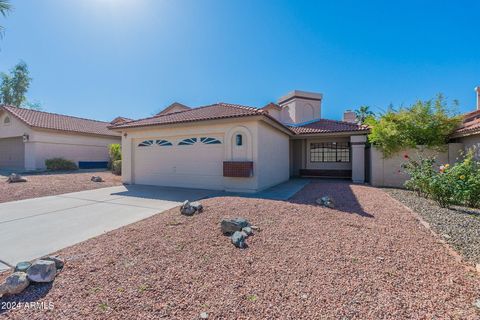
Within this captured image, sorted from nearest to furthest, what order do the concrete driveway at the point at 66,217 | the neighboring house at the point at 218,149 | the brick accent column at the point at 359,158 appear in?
1. the concrete driveway at the point at 66,217
2. the neighboring house at the point at 218,149
3. the brick accent column at the point at 359,158

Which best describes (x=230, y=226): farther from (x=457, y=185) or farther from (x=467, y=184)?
(x=467, y=184)

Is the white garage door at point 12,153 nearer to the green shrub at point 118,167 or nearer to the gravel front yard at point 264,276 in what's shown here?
the green shrub at point 118,167

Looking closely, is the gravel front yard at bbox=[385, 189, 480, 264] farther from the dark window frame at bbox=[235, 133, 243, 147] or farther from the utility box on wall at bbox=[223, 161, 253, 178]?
the dark window frame at bbox=[235, 133, 243, 147]

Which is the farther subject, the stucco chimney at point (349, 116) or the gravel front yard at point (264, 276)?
the stucco chimney at point (349, 116)

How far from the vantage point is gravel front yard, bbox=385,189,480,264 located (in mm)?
3867

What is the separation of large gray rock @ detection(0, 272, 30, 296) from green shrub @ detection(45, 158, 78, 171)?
18.9 meters

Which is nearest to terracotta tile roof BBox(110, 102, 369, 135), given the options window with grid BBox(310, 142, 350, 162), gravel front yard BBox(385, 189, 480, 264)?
window with grid BBox(310, 142, 350, 162)

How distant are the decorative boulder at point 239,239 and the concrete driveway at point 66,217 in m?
2.94

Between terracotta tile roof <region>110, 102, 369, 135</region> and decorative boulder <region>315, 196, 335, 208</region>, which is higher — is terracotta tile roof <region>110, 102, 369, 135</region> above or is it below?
above

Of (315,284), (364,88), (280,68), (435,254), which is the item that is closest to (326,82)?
(364,88)

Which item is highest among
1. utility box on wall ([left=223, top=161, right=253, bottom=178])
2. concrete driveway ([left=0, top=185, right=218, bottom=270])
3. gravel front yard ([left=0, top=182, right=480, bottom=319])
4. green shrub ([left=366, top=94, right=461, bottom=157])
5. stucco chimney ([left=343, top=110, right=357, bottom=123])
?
stucco chimney ([left=343, top=110, right=357, bottom=123])

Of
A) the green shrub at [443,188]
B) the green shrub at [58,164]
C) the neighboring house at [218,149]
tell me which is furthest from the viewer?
the green shrub at [58,164]

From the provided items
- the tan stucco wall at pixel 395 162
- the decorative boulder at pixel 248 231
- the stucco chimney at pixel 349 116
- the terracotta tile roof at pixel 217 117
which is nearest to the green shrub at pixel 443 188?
the tan stucco wall at pixel 395 162

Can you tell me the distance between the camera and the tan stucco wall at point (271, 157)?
375 inches
